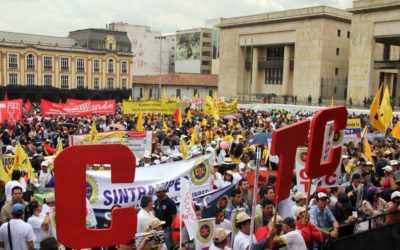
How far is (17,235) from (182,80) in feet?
231

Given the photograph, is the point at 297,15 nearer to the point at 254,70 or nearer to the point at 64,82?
the point at 254,70

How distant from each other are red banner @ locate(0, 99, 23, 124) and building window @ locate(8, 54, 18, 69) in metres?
51.5

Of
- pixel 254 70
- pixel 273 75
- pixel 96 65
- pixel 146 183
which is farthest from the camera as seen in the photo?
pixel 96 65

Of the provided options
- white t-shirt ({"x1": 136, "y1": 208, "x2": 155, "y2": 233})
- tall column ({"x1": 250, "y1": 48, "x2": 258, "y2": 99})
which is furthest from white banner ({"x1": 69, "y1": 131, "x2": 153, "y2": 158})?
tall column ({"x1": 250, "y1": 48, "x2": 258, "y2": 99})

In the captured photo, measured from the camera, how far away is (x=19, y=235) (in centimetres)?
586

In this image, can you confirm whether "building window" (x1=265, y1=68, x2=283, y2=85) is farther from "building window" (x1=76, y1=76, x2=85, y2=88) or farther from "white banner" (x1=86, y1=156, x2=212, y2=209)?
"white banner" (x1=86, y1=156, x2=212, y2=209)

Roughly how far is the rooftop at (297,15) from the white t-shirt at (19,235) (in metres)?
49.3

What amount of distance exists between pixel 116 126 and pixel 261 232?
52.1ft

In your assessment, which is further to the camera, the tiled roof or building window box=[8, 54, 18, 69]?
the tiled roof

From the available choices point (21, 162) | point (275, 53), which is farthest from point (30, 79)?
point (21, 162)

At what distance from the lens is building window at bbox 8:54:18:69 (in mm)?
66375

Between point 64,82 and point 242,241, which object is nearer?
point 242,241

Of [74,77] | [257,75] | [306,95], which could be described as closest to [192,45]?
[74,77]

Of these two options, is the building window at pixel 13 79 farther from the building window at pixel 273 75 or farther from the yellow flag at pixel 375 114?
the yellow flag at pixel 375 114
